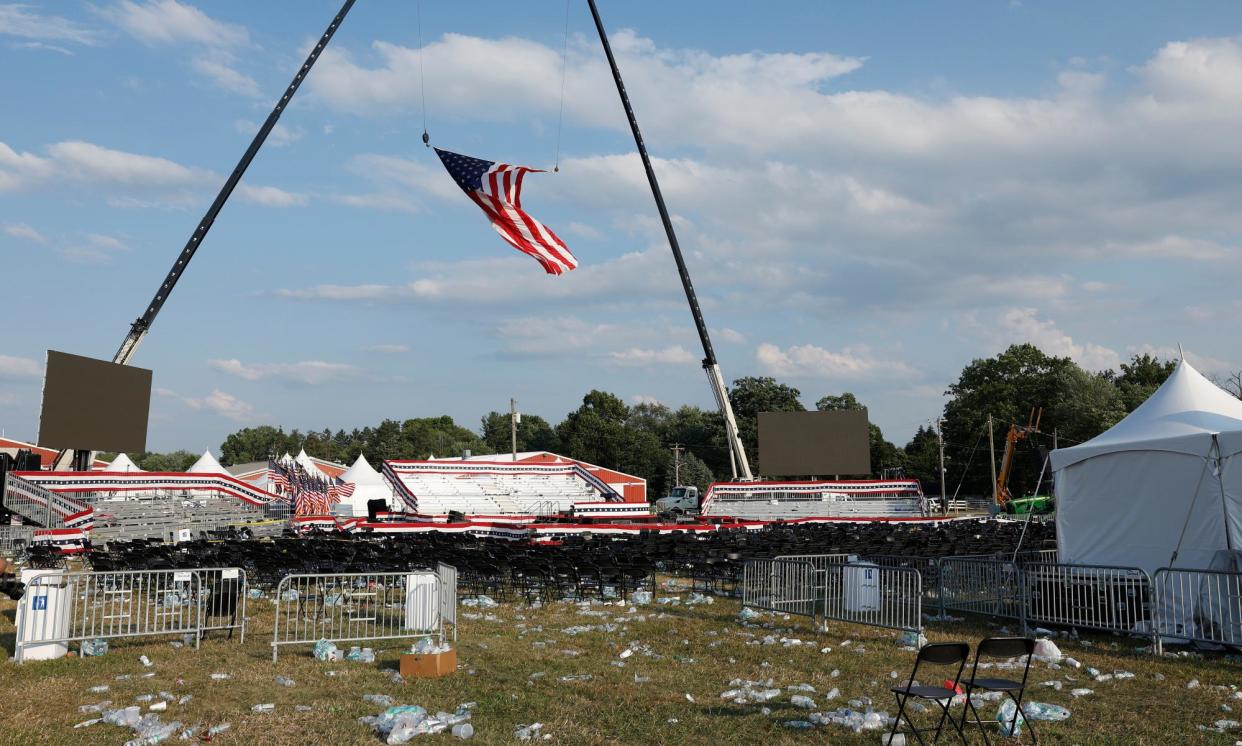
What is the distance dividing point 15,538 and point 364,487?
2991 centimetres

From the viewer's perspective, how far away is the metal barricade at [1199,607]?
10.0 m

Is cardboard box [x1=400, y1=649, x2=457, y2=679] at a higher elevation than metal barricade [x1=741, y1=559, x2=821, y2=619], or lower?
lower

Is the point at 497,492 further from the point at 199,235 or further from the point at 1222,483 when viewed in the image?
the point at 1222,483

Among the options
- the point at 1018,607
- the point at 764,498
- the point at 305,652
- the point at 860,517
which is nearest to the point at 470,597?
the point at 305,652

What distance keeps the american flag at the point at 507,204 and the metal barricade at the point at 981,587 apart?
1433 centimetres

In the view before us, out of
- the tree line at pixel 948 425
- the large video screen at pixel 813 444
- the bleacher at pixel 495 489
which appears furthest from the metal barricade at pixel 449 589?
the tree line at pixel 948 425

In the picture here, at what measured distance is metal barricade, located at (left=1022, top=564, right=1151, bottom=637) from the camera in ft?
36.0

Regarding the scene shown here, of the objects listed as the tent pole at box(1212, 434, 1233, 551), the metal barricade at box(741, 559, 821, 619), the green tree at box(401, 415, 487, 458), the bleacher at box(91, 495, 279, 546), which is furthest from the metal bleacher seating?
the green tree at box(401, 415, 487, 458)

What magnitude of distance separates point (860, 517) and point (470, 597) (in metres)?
32.3

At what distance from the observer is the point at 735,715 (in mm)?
7496

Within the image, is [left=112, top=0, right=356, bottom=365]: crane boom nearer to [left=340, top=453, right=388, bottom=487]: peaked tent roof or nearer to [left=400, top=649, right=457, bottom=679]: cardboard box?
[left=340, top=453, right=388, bottom=487]: peaked tent roof

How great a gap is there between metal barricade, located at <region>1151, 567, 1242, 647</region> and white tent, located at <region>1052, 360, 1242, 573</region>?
4.71ft

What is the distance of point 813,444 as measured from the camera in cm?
5175

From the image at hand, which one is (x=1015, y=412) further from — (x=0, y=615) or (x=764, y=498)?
(x=0, y=615)
